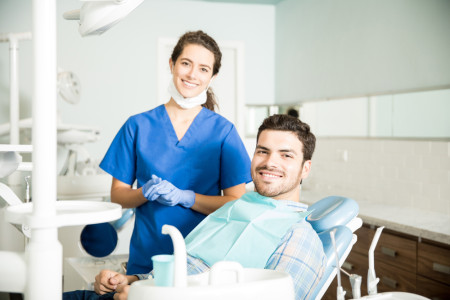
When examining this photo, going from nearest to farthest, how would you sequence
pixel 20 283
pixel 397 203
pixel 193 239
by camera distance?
1. pixel 20 283
2. pixel 193 239
3. pixel 397 203

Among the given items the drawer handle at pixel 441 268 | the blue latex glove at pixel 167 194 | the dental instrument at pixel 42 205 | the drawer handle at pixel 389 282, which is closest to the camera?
the dental instrument at pixel 42 205

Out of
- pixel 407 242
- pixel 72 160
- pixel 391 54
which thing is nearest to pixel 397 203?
pixel 407 242

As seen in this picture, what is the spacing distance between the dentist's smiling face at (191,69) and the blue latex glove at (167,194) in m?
0.36

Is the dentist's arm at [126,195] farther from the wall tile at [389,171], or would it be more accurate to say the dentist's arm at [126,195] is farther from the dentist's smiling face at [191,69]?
A: the wall tile at [389,171]

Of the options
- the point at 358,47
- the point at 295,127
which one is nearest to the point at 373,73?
the point at 358,47

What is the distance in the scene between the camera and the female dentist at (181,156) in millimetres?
1652

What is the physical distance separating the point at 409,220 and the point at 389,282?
0.34m

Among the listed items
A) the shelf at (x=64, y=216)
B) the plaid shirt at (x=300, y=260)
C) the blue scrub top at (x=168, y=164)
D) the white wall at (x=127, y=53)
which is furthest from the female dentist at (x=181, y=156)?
the white wall at (x=127, y=53)

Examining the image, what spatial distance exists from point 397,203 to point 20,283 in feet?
8.88

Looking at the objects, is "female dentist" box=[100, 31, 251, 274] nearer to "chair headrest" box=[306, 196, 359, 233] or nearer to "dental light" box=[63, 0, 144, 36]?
"chair headrest" box=[306, 196, 359, 233]

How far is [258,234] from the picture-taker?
4.78ft

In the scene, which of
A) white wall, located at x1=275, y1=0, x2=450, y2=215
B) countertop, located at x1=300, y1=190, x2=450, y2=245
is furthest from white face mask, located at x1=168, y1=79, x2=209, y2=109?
white wall, located at x1=275, y1=0, x2=450, y2=215

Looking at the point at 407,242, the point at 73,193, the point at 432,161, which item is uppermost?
the point at 432,161

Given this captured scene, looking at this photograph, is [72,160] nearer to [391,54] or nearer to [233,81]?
[233,81]
